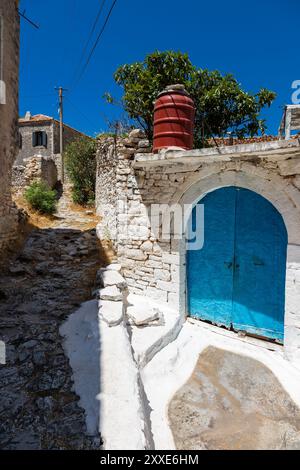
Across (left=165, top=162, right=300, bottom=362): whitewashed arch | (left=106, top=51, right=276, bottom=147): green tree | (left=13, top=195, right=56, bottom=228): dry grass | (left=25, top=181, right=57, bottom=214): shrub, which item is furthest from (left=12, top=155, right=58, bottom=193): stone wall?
(left=165, top=162, right=300, bottom=362): whitewashed arch

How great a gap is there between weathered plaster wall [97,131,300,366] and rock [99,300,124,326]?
109 cm

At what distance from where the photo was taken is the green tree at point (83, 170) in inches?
520

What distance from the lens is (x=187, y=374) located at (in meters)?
3.71

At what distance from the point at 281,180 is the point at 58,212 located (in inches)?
382

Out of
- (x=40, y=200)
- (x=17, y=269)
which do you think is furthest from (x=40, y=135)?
(x=17, y=269)

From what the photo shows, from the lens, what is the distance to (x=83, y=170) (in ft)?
44.2

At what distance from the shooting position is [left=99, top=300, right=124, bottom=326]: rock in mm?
3740

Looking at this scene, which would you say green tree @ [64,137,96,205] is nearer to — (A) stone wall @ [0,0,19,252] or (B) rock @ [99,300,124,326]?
(A) stone wall @ [0,0,19,252]

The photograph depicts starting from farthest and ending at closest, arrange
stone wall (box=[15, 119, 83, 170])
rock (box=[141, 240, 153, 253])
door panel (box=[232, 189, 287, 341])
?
stone wall (box=[15, 119, 83, 170]) → rock (box=[141, 240, 153, 253]) → door panel (box=[232, 189, 287, 341])

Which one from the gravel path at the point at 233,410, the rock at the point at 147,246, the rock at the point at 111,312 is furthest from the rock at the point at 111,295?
the gravel path at the point at 233,410

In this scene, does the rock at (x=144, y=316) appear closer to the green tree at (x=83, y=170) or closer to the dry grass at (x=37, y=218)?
the dry grass at (x=37, y=218)

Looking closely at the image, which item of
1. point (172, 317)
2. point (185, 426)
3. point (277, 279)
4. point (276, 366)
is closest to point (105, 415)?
point (185, 426)

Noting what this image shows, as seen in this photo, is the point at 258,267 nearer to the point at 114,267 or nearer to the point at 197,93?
the point at 114,267

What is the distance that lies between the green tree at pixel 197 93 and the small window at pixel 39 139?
15009 millimetres
